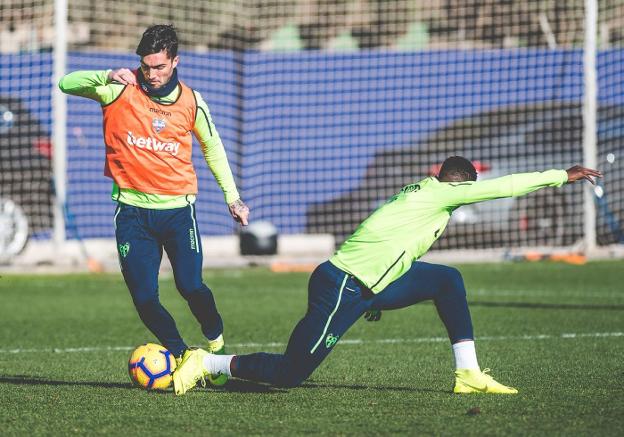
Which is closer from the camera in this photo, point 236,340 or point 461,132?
point 236,340

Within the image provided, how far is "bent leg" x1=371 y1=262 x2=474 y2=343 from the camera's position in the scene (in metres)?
6.45

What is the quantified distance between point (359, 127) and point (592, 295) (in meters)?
8.47

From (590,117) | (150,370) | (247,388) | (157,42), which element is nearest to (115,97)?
(157,42)

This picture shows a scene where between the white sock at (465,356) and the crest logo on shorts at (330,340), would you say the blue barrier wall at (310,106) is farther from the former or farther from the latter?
the crest logo on shorts at (330,340)

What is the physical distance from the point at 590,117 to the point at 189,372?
1187 cm

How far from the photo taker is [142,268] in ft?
23.2

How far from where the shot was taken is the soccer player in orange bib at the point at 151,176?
7094 mm

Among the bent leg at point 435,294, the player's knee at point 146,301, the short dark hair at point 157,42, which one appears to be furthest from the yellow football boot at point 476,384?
the short dark hair at point 157,42

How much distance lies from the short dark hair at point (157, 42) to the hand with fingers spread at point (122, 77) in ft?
0.74

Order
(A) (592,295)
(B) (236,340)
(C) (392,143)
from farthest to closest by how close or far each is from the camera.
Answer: (C) (392,143)
(A) (592,295)
(B) (236,340)

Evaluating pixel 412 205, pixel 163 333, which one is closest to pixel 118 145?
pixel 163 333

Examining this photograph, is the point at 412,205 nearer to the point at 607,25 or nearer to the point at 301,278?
the point at 301,278

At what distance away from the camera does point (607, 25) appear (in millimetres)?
19859

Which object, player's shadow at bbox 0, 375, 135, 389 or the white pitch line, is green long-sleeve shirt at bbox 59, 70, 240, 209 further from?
the white pitch line
